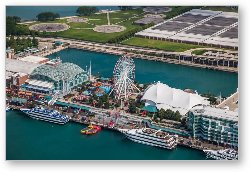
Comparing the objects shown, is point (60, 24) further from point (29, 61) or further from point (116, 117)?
point (116, 117)

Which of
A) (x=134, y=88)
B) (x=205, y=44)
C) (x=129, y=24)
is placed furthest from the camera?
(x=129, y=24)

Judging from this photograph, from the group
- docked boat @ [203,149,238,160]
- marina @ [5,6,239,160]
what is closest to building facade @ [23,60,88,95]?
marina @ [5,6,239,160]

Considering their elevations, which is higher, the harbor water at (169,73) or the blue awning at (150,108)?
the harbor water at (169,73)

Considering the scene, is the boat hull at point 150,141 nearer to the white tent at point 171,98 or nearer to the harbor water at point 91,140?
the harbor water at point 91,140

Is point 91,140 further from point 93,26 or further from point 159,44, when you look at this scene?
point 93,26

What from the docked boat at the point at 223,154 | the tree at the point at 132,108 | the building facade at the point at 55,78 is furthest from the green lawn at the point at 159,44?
the docked boat at the point at 223,154

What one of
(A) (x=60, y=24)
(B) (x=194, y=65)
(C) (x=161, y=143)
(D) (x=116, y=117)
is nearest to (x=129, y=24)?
(A) (x=60, y=24)
